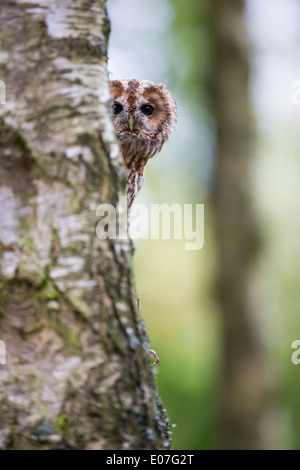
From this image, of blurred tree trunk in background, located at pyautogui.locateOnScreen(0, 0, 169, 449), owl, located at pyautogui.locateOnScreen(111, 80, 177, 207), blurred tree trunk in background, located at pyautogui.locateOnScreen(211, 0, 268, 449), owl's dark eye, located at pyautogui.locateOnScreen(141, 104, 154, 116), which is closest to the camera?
blurred tree trunk in background, located at pyautogui.locateOnScreen(0, 0, 169, 449)

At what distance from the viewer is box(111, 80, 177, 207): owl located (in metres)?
3.08

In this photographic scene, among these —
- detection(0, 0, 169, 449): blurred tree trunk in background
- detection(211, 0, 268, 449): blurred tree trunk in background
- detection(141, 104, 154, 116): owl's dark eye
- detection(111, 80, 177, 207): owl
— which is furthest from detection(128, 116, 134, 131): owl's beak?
detection(0, 0, 169, 449): blurred tree trunk in background

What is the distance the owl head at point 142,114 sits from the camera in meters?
3.08

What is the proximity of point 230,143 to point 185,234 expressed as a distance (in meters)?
4.94

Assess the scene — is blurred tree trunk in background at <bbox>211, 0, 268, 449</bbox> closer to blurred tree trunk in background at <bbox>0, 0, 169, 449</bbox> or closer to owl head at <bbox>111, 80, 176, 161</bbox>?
owl head at <bbox>111, 80, 176, 161</bbox>

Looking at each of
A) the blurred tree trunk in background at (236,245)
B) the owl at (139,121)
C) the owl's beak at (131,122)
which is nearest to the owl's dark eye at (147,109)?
the owl at (139,121)

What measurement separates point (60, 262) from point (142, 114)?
2040mm

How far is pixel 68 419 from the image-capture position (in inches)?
51.7

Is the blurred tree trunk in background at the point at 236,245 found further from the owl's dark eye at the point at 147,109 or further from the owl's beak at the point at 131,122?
the owl's beak at the point at 131,122

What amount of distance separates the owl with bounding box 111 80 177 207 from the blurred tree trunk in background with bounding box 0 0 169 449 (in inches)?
64.1

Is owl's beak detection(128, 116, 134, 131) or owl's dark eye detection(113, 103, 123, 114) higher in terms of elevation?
owl's dark eye detection(113, 103, 123, 114)

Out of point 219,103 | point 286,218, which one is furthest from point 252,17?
point 286,218

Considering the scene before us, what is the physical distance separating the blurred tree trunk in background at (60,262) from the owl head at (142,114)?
65.9 inches

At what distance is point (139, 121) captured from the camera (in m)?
3.21
